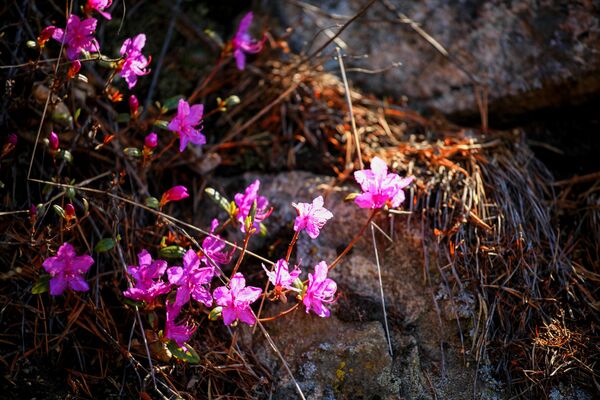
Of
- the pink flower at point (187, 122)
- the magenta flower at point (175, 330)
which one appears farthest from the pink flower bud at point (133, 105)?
the magenta flower at point (175, 330)

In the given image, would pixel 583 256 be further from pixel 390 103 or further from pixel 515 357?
pixel 390 103

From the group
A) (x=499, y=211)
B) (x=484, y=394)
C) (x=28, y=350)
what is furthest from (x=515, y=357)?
(x=28, y=350)

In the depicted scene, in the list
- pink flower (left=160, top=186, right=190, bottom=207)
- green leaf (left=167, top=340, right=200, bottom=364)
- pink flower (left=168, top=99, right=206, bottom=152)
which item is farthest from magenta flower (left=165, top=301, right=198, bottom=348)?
pink flower (left=168, top=99, right=206, bottom=152)

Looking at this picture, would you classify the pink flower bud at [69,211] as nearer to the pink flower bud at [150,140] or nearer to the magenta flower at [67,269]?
the magenta flower at [67,269]

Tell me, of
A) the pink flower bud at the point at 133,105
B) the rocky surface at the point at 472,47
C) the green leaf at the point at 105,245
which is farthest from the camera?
the rocky surface at the point at 472,47

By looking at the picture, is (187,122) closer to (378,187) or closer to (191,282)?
(191,282)

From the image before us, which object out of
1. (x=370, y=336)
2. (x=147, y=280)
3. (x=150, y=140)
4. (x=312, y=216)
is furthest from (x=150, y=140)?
(x=370, y=336)
